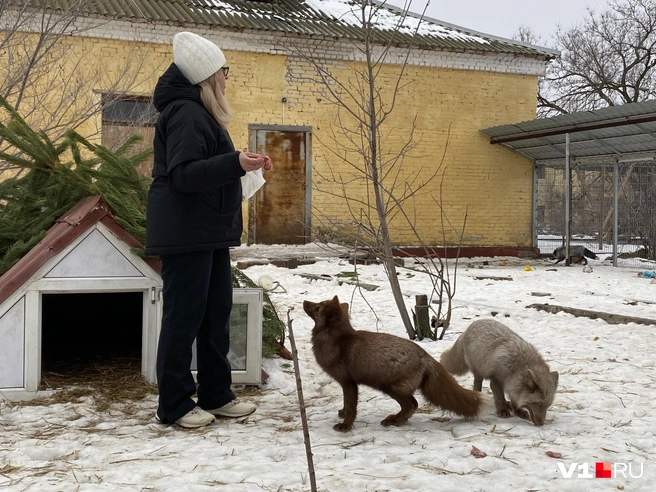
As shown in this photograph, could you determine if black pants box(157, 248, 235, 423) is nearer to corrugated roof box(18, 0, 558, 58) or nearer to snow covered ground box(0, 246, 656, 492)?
snow covered ground box(0, 246, 656, 492)

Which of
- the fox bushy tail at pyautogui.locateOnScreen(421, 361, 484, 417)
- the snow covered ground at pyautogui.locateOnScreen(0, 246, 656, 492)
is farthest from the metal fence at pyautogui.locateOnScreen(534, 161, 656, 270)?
the fox bushy tail at pyautogui.locateOnScreen(421, 361, 484, 417)

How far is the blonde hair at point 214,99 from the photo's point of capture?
3.52 meters

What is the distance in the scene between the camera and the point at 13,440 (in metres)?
3.24

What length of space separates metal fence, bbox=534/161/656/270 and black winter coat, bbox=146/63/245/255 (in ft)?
42.4

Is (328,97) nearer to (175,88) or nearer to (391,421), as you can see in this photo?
(175,88)

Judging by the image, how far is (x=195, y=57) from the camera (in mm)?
3465

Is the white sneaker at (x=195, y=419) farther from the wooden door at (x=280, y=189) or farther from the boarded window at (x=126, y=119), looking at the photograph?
the wooden door at (x=280, y=189)

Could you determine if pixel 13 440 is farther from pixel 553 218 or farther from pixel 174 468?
pixel 553 218

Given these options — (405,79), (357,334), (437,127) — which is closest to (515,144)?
(437,127)

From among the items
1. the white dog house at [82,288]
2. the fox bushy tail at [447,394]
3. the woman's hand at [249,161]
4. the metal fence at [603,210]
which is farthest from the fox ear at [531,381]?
the metal fence at [603,210]

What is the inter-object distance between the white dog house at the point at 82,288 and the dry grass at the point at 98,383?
11cm

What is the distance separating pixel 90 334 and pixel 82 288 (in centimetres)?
195

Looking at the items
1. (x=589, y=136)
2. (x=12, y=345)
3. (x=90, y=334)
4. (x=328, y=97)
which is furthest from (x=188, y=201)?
(x=589, y=136)

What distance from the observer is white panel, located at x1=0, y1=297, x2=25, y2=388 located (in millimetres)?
3869
